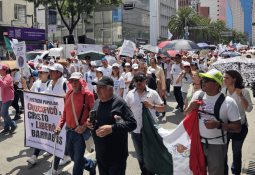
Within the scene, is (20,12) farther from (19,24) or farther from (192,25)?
Answer: (192,25)

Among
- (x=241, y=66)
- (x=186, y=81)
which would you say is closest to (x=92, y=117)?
(x=241, y=66)

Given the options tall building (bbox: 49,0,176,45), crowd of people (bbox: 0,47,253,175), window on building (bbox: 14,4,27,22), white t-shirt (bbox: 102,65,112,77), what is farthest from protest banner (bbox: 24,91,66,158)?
tall building (bbox: 49,0,176,45)

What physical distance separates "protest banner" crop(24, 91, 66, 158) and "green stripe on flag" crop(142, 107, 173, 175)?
4.32 feet

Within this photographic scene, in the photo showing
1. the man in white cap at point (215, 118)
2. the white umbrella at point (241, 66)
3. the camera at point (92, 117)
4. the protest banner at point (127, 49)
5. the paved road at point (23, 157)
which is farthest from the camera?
the protest banner at point (127, 49)

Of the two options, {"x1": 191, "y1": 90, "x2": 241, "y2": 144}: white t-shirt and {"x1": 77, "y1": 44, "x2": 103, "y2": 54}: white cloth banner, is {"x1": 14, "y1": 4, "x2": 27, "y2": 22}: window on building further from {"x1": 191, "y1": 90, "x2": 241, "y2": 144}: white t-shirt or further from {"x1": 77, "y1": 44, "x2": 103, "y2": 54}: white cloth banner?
{"x1": 191, "y1": 90, "x2": 241, "y2": 144}: white t-shirt

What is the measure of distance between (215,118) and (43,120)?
321 centimetres

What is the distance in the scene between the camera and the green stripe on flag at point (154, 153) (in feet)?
17.9

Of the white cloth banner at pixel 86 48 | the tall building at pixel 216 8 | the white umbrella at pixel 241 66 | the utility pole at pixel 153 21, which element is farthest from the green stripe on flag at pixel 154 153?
the tall building at pixel 216 8

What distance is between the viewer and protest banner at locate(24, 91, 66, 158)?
6.30 meters

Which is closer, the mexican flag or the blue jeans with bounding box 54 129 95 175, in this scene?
the mexican flag

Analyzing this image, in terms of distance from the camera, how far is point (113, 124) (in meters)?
4.45

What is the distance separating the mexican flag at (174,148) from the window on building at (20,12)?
36.6 m

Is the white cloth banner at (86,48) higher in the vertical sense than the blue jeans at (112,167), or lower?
higher

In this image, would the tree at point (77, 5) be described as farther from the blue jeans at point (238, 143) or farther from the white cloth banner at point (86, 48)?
the blue jeans at point (238, 143)
